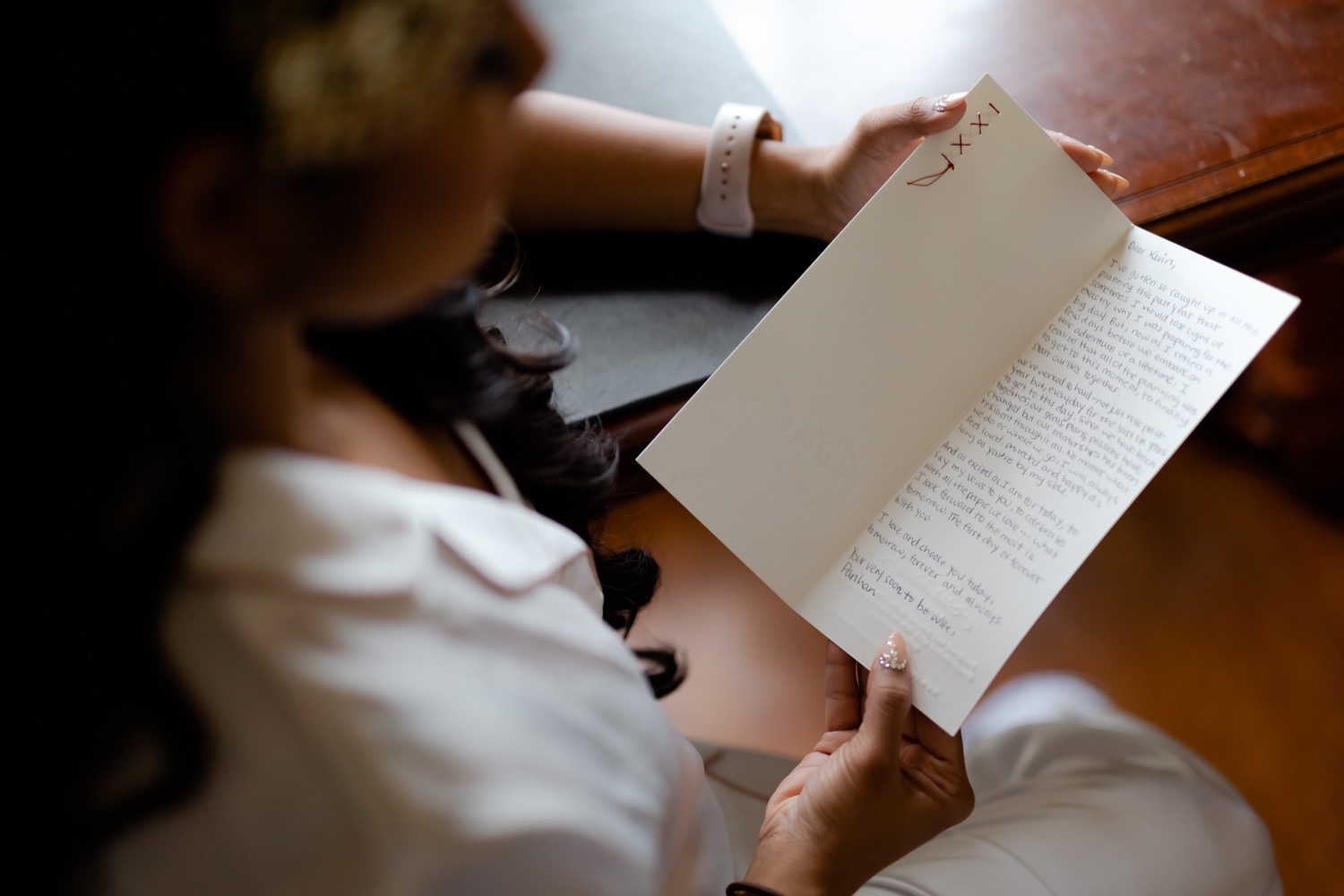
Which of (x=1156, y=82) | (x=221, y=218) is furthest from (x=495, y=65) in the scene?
(x=1156, y=82)

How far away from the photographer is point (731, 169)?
664mm

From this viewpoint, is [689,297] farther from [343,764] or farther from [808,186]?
[343,764]

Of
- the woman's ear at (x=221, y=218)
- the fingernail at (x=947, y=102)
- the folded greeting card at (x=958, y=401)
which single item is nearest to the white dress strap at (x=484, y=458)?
the folded greeting card at (x=958, y=401)

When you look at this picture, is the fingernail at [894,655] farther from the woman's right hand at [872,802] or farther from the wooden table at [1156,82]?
the wooden table at [1156,82]

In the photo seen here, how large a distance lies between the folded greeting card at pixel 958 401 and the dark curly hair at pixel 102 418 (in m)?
0.26

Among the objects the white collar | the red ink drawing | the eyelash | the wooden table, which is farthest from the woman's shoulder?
the wooden table

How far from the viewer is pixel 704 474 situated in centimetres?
51

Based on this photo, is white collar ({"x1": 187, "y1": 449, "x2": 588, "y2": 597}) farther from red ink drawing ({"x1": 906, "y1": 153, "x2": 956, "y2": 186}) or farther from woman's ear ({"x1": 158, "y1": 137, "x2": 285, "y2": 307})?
red ink drawing ({"x1": 906, "y1": 153, "x2": 956, "y2": 186})

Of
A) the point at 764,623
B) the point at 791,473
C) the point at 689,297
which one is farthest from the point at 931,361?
the point at 764,623

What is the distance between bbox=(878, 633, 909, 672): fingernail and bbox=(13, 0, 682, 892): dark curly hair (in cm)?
34

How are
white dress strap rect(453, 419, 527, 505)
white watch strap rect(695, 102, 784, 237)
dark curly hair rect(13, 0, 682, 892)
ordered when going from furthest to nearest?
white watch strap rect(695, 102, 784, 237) → white dress strap rect(453, 419, 527, 505) → dark curly hair rect(13, 0, 682, 892)

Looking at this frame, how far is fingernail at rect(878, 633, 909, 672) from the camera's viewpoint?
50cm

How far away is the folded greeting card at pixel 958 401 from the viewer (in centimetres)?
49

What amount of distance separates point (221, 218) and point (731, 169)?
1.53ft
